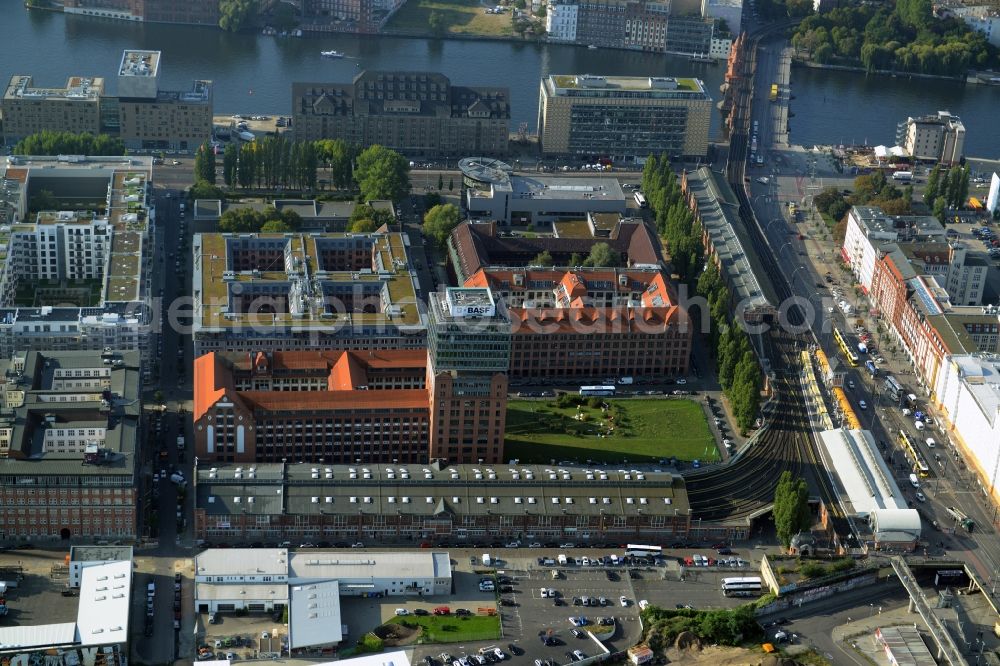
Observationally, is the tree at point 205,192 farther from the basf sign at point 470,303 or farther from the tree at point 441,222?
the basf sign at point 470,303

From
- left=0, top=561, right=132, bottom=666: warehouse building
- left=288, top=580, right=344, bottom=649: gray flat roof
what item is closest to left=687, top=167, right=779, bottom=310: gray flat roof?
left=288, top=580, right=344, bottom=649: gray flat roof

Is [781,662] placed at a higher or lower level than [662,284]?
lower

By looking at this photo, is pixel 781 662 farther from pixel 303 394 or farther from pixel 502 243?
pixel 502 243

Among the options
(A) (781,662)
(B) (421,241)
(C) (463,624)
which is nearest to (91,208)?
(B) (421,241)

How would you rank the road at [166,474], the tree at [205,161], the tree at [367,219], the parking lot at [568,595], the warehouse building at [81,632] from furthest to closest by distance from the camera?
the tree at [205,161] → the tree at [367,219] → the road at [166,474] → the parking lot at [568,595] → the warehouse building at [81,632]

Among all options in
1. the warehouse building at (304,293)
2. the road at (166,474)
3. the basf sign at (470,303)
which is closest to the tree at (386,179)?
the warehouse building at (304,293)

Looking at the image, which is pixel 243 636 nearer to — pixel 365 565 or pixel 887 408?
pixel 365 565
